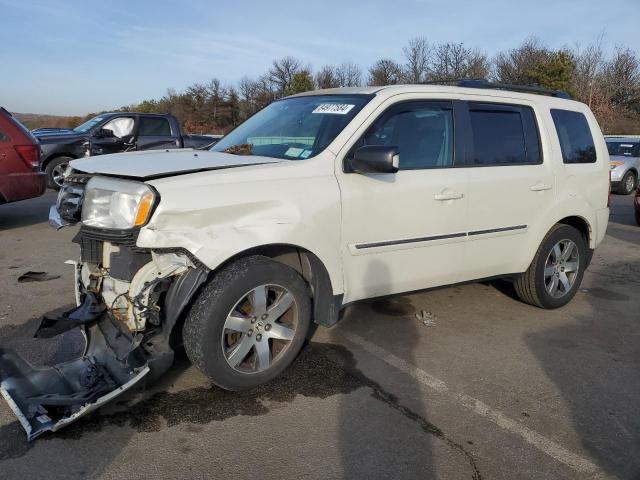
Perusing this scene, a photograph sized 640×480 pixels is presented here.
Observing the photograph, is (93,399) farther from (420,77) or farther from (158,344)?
(420,77)

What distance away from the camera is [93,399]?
2873mm

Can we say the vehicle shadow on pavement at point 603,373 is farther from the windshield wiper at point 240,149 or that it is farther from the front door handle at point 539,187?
the windshield wiper at point 240,149

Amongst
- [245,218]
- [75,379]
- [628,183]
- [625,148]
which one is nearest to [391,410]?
[245,218]

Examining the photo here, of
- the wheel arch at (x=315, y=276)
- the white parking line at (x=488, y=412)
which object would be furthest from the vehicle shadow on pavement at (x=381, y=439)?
the wheel arch at (x=315, y=276)

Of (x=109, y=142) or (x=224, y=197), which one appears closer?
(x=224, y=197)

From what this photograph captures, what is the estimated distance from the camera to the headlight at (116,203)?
116 inches

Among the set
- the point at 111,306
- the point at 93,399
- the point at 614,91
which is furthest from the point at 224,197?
the point at 614,91

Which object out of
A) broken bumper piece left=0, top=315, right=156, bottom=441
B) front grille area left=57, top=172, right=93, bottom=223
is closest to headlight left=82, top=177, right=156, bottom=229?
front grille area left=57, top=172, right=93, bottom=223

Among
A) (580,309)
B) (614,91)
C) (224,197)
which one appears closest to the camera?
(224,197)

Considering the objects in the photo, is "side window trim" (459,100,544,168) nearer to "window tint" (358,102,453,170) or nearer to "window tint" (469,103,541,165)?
"window tint" (469,103,541,165)

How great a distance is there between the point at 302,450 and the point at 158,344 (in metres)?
1.02

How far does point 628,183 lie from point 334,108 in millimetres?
15466

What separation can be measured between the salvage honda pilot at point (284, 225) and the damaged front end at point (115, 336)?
0.03 feet

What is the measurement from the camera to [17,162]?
25.5ft
